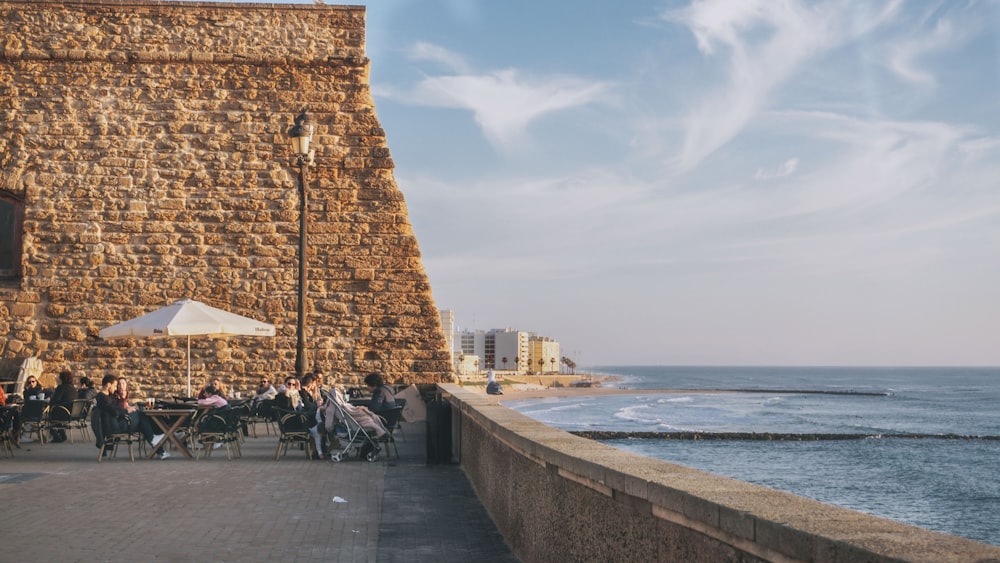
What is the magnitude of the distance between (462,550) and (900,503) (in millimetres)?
33044

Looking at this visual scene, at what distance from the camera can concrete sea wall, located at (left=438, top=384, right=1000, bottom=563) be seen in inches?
88.3

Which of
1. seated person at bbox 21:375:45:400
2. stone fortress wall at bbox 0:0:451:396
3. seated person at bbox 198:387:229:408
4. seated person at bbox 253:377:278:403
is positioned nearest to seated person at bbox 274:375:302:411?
seated person at bbox 253:377:278:403

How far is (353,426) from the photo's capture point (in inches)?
449

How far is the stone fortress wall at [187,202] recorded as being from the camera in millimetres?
16688

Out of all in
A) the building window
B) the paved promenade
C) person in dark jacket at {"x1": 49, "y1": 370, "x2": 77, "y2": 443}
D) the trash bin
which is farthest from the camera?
the building window

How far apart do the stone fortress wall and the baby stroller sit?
16.9 feet

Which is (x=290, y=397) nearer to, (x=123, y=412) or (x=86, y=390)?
(x=123, y=412)

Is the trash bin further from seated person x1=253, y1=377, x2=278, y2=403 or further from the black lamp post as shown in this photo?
seated person x1=253, y1=377, x2=278, y2=403

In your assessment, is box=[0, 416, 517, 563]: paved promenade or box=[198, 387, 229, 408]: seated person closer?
box=[0, 416, 517, 563]: paved promenade

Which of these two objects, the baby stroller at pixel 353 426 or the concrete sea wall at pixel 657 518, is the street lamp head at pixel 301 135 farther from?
the concrete sea wall at pixel 657 518

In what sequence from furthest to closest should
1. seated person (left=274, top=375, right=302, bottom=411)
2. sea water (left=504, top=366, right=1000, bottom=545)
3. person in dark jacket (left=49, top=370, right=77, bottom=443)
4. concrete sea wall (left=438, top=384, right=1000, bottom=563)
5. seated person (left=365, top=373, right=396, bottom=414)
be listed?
sea water (left=504, top=366, right=1000, bottom=545) < person in dark jacket (left=49, top=370, right=77, bottom=443) < seated person (left=274, top=375, right=302, bottom=411) < seated person (left=365, top=373, right=396, bottom=414) < concrete sea wall (left=438, top=384, right=1000, bottom=563)

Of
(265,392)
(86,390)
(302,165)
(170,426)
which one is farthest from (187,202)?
(170,426)

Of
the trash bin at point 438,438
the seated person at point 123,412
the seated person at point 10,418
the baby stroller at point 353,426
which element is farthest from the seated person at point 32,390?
the trash bin at point 438,438

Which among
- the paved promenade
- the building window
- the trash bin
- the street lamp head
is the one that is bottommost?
the paved promenade
